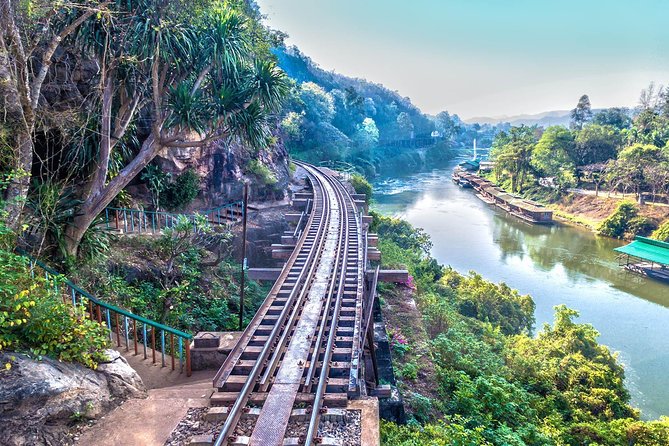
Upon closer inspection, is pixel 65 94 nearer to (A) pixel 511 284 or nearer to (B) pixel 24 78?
(B) pixel 24 78

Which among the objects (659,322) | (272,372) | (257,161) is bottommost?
(659,322)

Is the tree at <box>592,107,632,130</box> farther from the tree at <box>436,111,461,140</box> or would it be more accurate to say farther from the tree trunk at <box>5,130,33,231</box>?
the tree trunk at <box>5,130,33,231</box>

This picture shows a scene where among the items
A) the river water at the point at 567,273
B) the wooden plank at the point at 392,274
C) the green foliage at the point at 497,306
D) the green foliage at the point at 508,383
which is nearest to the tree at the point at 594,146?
the river water at the point at 567,273

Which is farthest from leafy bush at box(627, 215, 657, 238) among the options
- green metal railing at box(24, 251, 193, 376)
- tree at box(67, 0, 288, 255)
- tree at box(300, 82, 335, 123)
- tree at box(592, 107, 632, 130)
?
tree at box(592, 107, 632, 130)

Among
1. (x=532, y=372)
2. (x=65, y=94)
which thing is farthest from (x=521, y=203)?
(x=65, y=94)

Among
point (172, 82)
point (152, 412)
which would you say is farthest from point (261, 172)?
point (152, 412)

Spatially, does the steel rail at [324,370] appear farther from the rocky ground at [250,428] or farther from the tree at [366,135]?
the tree at [366,135]
